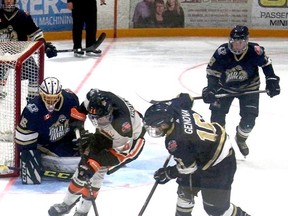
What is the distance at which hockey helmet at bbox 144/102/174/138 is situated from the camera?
294cm

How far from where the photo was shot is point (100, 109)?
3.35 m

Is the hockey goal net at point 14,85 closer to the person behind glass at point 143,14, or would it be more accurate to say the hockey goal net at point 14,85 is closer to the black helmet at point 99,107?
the black helmet at point 99,107

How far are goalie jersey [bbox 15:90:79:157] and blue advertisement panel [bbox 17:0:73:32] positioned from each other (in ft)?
14.1

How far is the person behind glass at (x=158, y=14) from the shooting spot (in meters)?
8.80

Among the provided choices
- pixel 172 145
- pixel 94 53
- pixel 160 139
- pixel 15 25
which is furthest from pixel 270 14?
pixel 172 145

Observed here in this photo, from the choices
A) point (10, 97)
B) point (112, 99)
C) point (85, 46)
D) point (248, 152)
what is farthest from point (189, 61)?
point (112, 99)

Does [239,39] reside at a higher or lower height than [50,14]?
higher

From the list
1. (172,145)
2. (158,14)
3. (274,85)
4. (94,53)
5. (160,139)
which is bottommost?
(94,53)

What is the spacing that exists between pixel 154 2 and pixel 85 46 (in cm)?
130

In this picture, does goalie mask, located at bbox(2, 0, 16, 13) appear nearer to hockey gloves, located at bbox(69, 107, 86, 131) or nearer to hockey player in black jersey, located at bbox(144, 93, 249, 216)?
hockey gloves, located at bbox(69, 107, 86, 131)

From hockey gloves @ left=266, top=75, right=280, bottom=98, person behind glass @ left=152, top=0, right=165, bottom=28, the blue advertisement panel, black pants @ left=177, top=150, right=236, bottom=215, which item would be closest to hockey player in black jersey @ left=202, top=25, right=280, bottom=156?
hockey gloves @ left=266, top=75, right=280, bottom=98

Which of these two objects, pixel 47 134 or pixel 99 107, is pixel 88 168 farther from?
pixel 47 134

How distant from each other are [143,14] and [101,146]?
5469 mm

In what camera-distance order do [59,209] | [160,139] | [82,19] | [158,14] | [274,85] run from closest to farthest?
[59,209], [274,85], [160,139], [82,19], [158,14]
